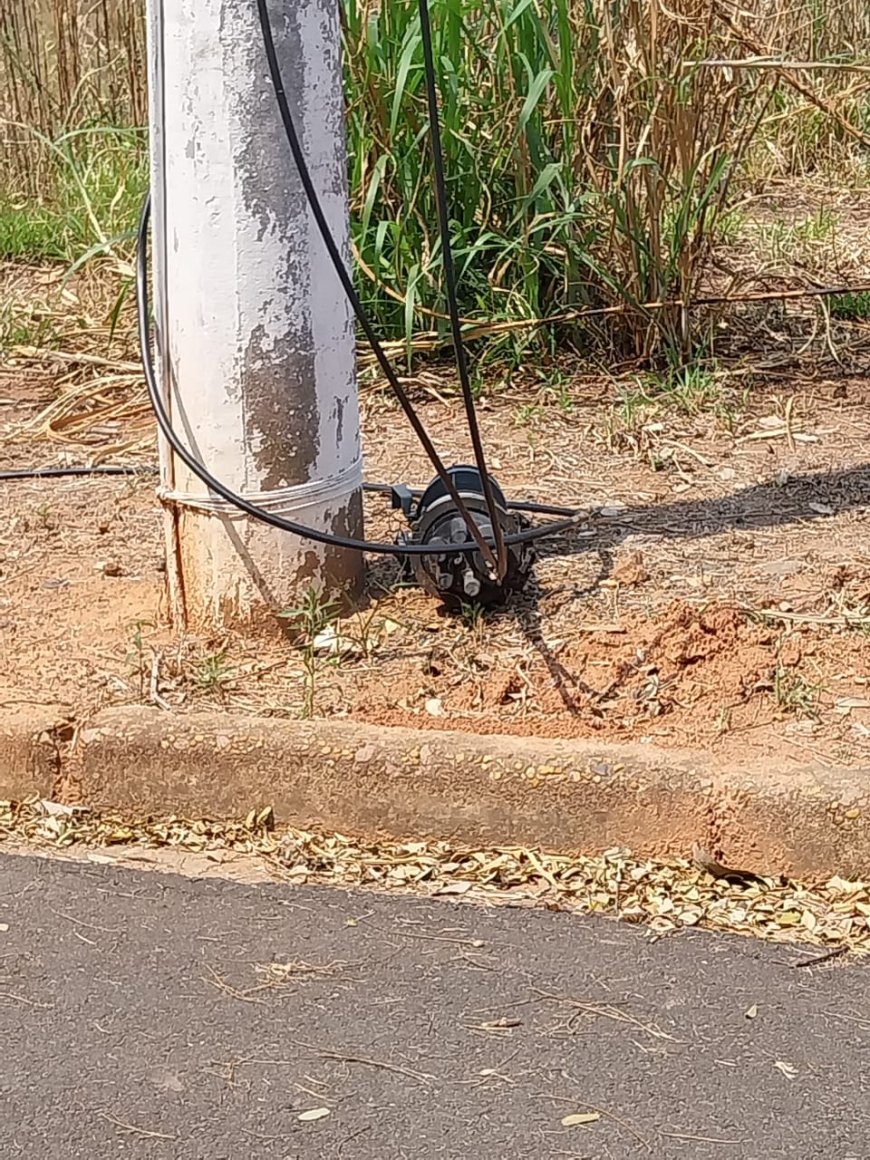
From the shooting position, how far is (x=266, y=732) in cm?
303

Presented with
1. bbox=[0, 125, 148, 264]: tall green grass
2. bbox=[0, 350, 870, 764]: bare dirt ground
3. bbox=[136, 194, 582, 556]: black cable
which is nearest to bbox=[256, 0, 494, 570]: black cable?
bbox=[136, 194, 582, 556]: black cable

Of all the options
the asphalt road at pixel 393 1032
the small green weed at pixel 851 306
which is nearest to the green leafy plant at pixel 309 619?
the asphalt road at pixel 393 1032

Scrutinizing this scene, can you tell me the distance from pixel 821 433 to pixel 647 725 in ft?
6.59

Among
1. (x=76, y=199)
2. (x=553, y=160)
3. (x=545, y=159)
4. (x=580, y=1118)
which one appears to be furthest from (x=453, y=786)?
(x=76, y=199)

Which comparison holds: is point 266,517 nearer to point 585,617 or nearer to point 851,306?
point 585,617

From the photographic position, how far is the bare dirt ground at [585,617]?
3211 millimetres

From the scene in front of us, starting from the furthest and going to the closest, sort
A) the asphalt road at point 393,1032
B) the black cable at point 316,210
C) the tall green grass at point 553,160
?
the tall green grass at point 553,160 → the black cable at point 316,210 → the asphalt road at point 393,1032

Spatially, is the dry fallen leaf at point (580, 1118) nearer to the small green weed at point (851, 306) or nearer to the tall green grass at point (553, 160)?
the tall green grass at point (553, 160)

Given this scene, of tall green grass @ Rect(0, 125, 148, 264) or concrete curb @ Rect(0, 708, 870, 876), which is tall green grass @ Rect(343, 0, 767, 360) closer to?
tall green grass @ Rect(0, 125, 148, 264)

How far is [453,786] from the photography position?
2.95m

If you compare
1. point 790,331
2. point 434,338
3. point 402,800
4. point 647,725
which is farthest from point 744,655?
point 790,331

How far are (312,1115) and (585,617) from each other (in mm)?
1567

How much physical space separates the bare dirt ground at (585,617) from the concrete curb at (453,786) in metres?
0.13

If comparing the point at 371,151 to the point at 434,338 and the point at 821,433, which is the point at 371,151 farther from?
the point at 821,433
